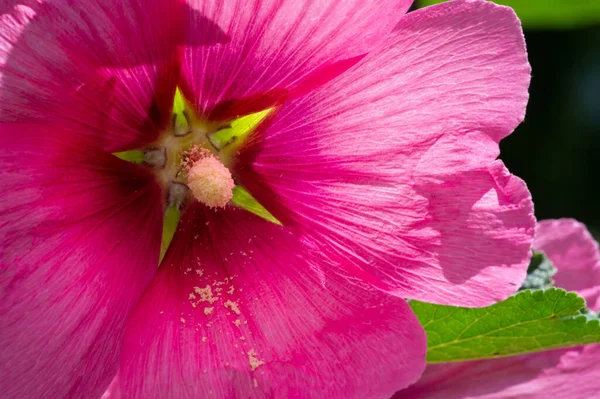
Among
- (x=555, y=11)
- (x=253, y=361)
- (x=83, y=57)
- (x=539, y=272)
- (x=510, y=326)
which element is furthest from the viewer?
(x=555, y=11)

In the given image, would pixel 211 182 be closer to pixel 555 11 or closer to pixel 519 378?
pixel 519 378

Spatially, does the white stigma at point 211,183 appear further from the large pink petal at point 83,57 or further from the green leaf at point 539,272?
the green leaf at point 539,272

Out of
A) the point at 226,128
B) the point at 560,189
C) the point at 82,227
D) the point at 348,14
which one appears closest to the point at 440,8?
the point at 348,14

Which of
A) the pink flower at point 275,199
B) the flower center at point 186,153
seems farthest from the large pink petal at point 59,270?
the flower center at point 186,153

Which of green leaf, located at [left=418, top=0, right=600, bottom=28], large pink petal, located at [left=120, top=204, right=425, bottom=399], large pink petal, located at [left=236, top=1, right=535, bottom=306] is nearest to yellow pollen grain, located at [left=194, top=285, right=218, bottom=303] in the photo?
large pink petal, located at [left=120, top=204, right=425, bottom=399]

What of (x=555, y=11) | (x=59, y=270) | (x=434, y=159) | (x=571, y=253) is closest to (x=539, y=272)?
(x=571, y=253)

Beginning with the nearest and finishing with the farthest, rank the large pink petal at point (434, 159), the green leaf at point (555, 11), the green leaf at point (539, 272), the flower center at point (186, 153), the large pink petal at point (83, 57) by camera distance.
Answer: the large pink petal at point (83, 57)
the large pink petal at point (434, 159)
the flower center at point (186, 153)
the green leaf at point (539, 272)
the green leaf at point (555, 11)

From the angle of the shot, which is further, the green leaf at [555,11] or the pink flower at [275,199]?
the green leaf at [555,11]
